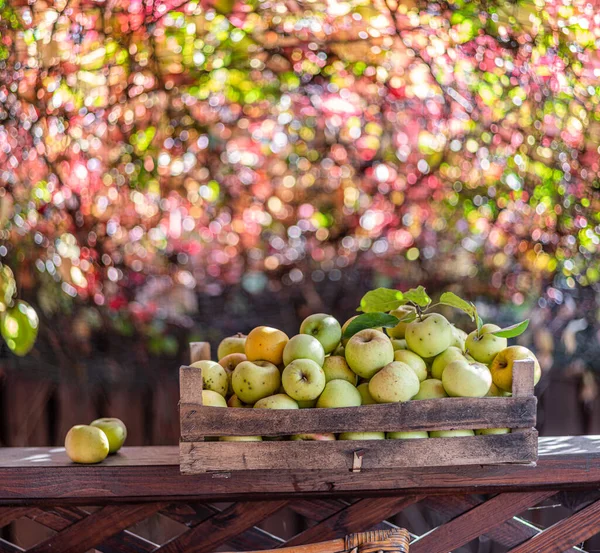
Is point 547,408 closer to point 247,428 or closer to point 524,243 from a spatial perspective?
point 524,243

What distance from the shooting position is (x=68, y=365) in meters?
2.71

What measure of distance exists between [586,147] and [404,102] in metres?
0.89

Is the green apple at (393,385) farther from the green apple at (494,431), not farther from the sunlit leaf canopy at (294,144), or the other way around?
the sunlit leaf canopy at (294,144)

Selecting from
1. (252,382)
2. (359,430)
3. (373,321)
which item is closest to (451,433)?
(359,430)

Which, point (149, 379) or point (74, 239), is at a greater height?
point (74, 239)

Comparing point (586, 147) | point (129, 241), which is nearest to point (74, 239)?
point (129, 241)

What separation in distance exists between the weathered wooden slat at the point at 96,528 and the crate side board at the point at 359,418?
337mm

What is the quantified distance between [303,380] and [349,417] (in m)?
0.12

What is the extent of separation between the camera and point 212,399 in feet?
4.36

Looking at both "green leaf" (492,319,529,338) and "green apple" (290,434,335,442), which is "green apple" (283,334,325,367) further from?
"green leaf" (492,319,529,338)

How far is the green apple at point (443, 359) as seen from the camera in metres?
1.39

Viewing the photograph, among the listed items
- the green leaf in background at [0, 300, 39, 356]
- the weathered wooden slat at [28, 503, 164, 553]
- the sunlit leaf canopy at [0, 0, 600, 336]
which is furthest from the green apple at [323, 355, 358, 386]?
the sunlit leaf canopy at [0, 0, 600, 336]

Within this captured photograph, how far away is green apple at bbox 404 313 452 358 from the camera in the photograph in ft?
4.55

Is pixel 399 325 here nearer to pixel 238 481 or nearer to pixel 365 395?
pixel 365 395
